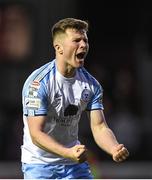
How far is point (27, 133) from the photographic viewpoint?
360 inches

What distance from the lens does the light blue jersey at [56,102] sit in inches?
348

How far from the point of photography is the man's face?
29.0 feet

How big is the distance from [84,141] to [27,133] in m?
6.58

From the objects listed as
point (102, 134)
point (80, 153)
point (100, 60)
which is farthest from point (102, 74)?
point (80, 153)

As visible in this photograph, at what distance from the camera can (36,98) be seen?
8797mm

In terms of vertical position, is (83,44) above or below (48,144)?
above

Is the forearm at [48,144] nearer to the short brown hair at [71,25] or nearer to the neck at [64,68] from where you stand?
the neck at [64,68]

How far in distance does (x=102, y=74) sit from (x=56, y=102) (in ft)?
23.1

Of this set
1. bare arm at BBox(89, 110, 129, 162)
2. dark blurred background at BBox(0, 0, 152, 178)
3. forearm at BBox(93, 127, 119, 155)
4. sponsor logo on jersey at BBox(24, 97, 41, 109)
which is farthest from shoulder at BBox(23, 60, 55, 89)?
dark blurred background at BBox(0, 0, 152, 178)

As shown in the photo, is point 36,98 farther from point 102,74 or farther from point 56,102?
point 102,74

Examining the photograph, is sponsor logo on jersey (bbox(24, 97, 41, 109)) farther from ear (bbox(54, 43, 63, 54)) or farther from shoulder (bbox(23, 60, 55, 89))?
ear (bbox(54, 43, 63, 54))

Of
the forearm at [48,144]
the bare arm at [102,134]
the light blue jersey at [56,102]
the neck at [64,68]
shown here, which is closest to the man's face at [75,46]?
the neck at [64,68]

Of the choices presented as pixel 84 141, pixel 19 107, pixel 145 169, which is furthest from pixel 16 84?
pixel 145 169

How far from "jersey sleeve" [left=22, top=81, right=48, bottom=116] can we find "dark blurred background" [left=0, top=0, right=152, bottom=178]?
6680 millimetres
